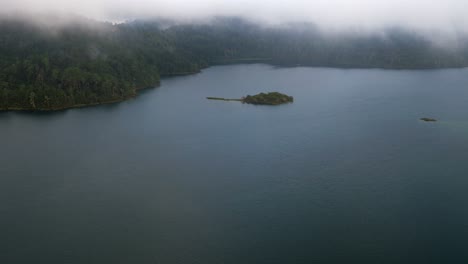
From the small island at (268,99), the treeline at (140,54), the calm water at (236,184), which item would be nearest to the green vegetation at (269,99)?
the small island at (268,99)

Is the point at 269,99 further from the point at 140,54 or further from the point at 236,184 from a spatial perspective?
the point at 140,54

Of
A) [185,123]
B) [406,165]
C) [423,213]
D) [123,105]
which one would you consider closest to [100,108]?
[123,105]

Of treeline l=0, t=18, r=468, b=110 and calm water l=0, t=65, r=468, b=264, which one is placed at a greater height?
treeline l=0, t=18, r=468, b=110

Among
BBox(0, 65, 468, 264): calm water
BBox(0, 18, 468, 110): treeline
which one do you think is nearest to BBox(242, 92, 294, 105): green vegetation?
BBox(0, 65, 468, 264): calm water

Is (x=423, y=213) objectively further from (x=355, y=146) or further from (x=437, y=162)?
(x=355, y=146)

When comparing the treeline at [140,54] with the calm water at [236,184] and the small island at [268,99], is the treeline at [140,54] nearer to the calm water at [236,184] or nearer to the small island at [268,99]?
the calm water at [236,184]

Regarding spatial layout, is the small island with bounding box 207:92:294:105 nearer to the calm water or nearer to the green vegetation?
the green vegetation
